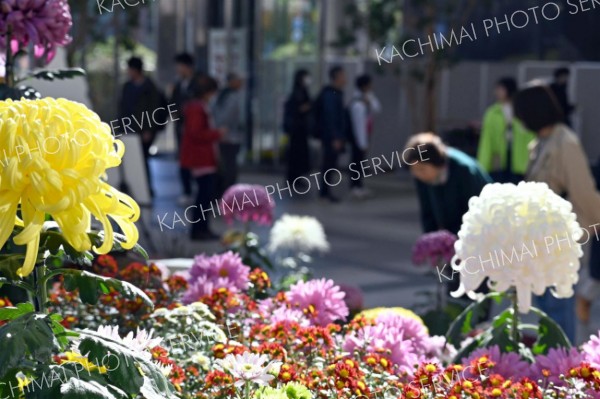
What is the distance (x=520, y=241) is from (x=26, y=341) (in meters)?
1.60

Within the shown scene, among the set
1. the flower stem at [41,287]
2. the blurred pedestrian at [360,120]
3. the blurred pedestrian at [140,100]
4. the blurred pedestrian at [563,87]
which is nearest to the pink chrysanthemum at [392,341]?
the flower stem at [41,287]

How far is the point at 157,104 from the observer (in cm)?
1512

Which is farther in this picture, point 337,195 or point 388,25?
point 388,25

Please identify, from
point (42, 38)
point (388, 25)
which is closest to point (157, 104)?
point (388, 25)

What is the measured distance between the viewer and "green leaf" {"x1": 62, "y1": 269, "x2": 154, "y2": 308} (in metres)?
2.49

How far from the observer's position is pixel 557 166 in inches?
274

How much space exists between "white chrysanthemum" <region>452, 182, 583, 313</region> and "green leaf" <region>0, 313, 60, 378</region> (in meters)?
1.50

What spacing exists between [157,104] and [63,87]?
845 cm

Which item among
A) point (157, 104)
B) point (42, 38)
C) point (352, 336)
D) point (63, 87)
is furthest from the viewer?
point (157, 104)

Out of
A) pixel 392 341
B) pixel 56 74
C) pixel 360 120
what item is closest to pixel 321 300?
pixel 392 341

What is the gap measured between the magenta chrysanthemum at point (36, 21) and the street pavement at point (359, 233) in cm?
286

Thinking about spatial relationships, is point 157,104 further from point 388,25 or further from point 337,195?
point 388,25

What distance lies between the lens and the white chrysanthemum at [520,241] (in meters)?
3.43

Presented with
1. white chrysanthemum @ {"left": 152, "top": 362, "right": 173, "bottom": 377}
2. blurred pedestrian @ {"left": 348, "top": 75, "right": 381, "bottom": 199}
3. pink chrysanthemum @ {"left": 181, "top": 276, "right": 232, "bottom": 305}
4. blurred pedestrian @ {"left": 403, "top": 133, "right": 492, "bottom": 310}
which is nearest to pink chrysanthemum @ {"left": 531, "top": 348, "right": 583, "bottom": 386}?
white chrysanthemum @ {"left": 152, "top": 362, "right": 173, "bottom": 377}
